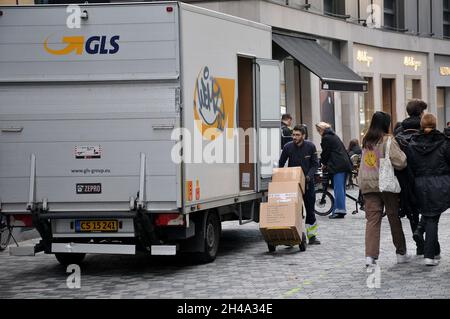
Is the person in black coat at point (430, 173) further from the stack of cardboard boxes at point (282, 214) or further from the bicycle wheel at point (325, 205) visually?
the bicycle wheel at point (325, 205)

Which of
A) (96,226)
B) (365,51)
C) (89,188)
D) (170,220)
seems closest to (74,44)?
(89,188)

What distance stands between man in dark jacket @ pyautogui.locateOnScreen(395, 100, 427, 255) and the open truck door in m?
2.40

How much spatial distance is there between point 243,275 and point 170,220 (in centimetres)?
107

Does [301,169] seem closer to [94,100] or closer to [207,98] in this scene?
[207,98]

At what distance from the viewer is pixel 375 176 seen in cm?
1190

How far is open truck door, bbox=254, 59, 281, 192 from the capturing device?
14883 millimetres

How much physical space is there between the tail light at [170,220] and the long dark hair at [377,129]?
7.49 ft

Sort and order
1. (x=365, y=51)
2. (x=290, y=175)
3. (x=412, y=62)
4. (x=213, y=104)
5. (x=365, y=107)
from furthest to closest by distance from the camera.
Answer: (x=412, y=62) → (x=365, y=107) → (x=365, y=51) → (x=290, y=175) → (x=213, y=104)

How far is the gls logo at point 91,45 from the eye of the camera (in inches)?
473

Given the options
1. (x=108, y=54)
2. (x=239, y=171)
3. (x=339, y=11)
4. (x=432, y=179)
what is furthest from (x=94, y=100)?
(x=339, y=11)

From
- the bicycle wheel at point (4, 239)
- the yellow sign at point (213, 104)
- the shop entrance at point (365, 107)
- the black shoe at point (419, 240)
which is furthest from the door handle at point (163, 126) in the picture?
the shop entrance at point (365, 107)

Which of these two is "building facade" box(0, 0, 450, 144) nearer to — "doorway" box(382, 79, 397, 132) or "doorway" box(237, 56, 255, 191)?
"doorway" box(382, 79, 397, 132)

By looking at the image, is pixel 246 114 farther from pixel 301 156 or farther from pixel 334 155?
pixel 334 155

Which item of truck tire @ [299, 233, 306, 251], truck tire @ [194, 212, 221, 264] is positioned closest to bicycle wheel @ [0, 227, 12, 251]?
truck tire @ [194, 212, 221, 264]
